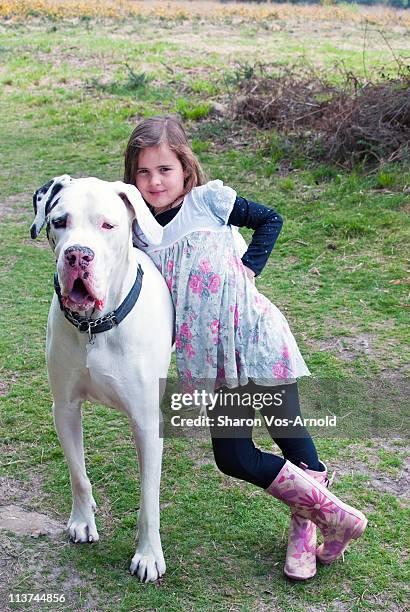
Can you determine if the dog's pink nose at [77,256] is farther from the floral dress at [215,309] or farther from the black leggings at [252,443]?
the black leggings at [252,443]

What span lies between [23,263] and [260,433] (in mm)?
2613

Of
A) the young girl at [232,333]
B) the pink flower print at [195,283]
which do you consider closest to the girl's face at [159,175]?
the young girl at [232,333]

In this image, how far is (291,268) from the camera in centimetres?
534

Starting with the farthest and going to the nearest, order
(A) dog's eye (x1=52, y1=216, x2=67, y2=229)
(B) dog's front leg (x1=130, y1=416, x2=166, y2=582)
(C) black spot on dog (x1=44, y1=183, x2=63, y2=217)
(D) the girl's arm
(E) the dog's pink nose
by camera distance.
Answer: (D) the girl's arm, (B) dog's front leg (x1=130, y1=416, x2=166, y2=582), (C) black spot on dog (x1=44, y1=183, x2=63, y2=217), (A) dog's eye (x1=52, y1=216, x2=67, y2=229), (E) the dog's pink nose

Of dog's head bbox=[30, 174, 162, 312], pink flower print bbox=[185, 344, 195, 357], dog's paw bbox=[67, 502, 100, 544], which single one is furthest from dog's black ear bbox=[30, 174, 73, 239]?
dog's paw bbox=[67, 502, 100, 544]

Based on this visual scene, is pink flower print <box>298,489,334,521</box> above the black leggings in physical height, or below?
below

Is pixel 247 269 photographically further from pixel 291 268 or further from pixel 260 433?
pixel 291 268

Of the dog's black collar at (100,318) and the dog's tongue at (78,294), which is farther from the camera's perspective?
the dog's black collar at (100,318)

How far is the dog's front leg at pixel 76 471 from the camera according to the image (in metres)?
2.61

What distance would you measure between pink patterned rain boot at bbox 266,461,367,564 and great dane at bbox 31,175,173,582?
0.41 metres

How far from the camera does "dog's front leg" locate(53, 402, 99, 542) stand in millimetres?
2611

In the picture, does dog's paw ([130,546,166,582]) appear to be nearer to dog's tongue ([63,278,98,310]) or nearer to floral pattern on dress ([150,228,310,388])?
floral pattern on dress ([150,228,310,388])

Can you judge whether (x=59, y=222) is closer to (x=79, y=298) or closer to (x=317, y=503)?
(x=79, y=298)

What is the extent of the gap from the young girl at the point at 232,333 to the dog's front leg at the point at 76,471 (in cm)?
39
